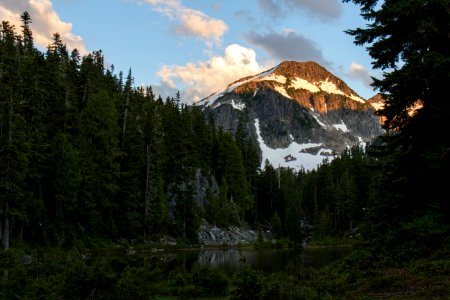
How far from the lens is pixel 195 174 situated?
71.2 metres

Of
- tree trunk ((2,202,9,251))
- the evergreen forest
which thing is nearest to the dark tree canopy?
the evergreen forest

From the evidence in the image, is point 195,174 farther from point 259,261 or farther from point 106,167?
point 259,261

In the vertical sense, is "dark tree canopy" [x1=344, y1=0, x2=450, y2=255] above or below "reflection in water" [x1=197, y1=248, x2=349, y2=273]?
above

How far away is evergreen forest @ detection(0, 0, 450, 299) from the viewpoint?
16406mm

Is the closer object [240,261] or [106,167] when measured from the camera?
[240,261]

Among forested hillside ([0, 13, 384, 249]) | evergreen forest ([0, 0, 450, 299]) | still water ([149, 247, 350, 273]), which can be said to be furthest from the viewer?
forested hillside ([0, 13, 384, 249])

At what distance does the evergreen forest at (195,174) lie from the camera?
16406mm

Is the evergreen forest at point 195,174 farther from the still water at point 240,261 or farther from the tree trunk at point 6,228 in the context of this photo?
the still water at point 240,261

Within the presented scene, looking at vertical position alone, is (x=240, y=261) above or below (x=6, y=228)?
below

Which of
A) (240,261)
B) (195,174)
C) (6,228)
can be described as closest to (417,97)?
(240,261)

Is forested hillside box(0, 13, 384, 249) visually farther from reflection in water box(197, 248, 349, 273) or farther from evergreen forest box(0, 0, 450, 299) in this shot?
reflection in water box(197, 248, 349, 273)

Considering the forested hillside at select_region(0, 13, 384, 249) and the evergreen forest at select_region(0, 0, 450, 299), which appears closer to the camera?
the evergreen forest at select_region(0, 0, 450, 299)

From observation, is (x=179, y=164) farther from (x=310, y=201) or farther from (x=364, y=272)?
(x=310, y=201)

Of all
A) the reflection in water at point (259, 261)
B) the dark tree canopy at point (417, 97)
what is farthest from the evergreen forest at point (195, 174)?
the reflection in water at point (259, 261)
